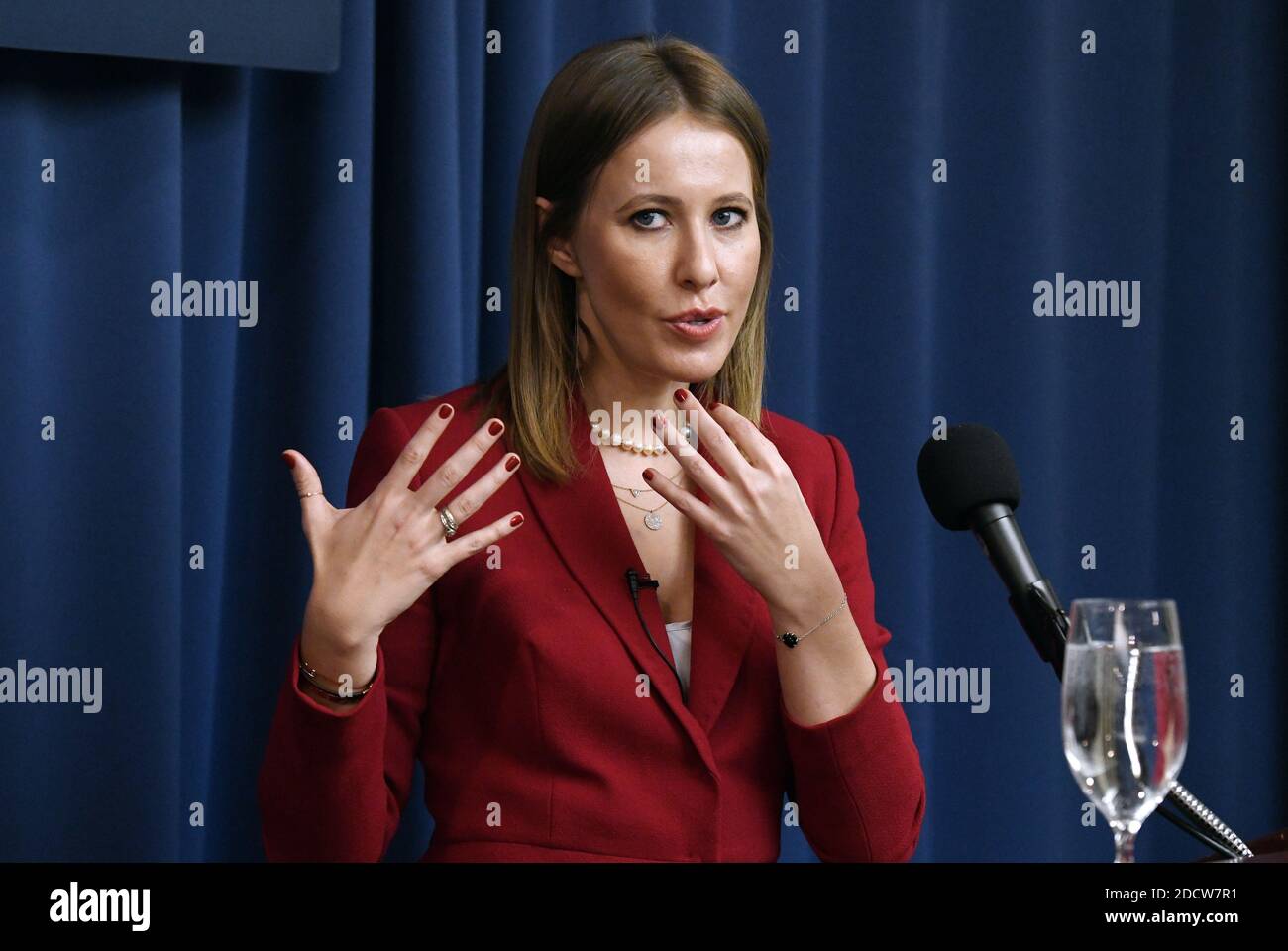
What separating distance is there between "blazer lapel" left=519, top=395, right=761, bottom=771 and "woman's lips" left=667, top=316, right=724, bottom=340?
0.16m

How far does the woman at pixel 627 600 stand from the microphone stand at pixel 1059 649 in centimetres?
27

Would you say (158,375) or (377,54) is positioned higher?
(377,54)

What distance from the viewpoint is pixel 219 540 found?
1.84m

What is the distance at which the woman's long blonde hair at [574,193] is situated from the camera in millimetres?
1446

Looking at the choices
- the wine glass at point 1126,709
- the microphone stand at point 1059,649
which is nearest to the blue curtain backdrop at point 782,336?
the microphone stand at point 1059,649

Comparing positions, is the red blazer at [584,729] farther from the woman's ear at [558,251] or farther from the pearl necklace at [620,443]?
the woman's ear at [558,251]

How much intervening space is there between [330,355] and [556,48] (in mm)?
542

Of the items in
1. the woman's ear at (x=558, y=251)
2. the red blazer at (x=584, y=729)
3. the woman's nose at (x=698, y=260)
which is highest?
the woman's ear at (x=558, y=251)

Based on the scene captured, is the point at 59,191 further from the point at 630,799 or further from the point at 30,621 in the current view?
the point at 630,799

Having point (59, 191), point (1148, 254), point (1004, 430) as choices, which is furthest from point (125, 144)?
point (1148, 254)

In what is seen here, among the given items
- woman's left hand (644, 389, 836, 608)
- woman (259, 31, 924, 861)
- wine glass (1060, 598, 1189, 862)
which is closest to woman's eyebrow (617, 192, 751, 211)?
woman (259, 31, 924, 861)

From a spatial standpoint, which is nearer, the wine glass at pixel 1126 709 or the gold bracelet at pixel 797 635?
the wine glass at pixel 1126 709

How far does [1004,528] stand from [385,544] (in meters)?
0.49
